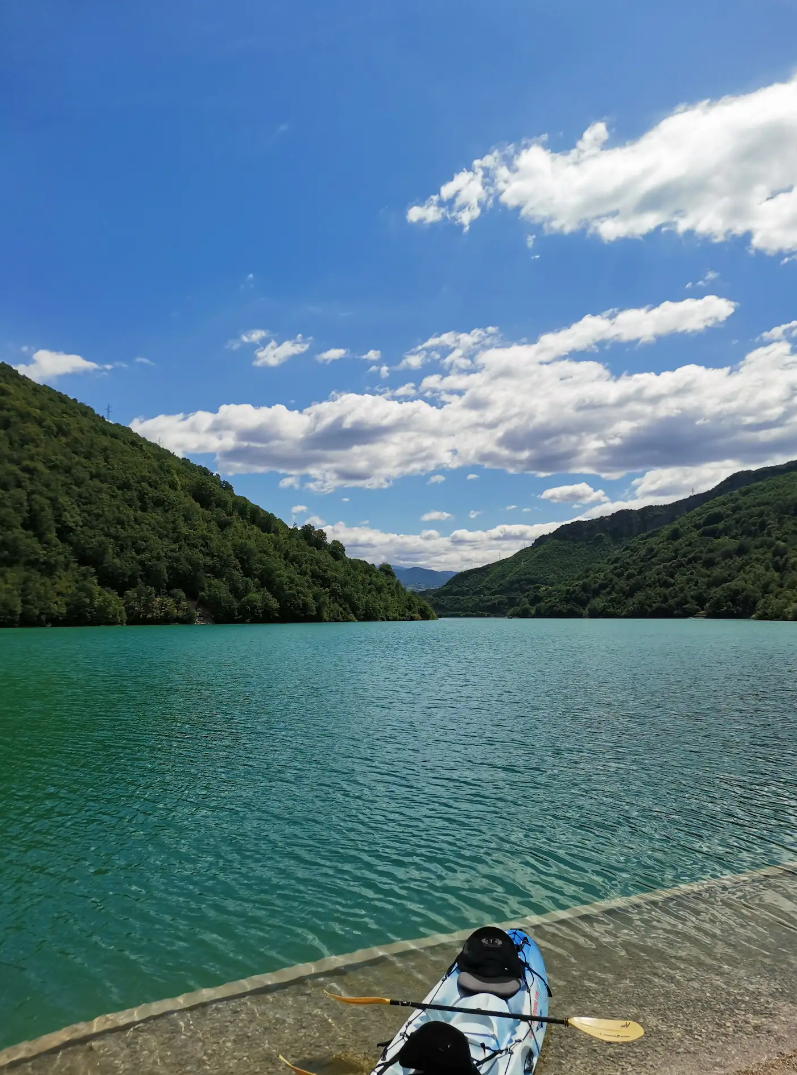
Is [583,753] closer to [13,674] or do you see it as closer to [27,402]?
[13,674]

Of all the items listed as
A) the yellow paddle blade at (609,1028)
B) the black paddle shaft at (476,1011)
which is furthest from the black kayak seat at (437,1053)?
the yellow paddle blade at (609,1028)

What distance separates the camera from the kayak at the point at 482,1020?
20.5 ft

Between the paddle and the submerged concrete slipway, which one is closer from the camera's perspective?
the paddle

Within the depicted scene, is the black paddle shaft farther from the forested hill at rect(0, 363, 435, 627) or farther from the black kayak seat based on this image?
the forested hill at rect(0, 363, 435, 627)

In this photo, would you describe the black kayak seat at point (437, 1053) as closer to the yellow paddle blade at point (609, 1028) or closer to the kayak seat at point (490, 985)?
the kayak seat at point (490, 985)

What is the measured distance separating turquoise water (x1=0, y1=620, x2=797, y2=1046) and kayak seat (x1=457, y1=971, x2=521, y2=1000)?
10.5 ft

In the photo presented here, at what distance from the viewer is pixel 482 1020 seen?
7.10 meters

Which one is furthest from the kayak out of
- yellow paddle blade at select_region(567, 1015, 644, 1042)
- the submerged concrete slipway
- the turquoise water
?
the turquoise water

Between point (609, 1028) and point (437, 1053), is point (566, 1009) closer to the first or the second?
point (609, 1028)

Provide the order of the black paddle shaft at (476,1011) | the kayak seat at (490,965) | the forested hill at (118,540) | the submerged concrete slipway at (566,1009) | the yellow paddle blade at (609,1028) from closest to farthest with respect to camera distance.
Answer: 1. the black paddle shaft at (476,1011)
2. the submerged concrete slipway at (566,1009)
3. the yellow paddle blade at (609,1028)
4. the kayak seat at (490,965)
5. the forested hill at (118,540)

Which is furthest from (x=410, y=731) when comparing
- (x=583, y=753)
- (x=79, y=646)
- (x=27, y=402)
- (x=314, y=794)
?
(x=27, y=402)

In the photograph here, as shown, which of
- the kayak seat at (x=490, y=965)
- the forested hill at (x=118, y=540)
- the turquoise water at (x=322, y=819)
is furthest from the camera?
the forested hill at (x=118, y=540)

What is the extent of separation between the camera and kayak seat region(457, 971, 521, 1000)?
7.56 metres

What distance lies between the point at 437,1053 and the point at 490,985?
1651 millimetres
